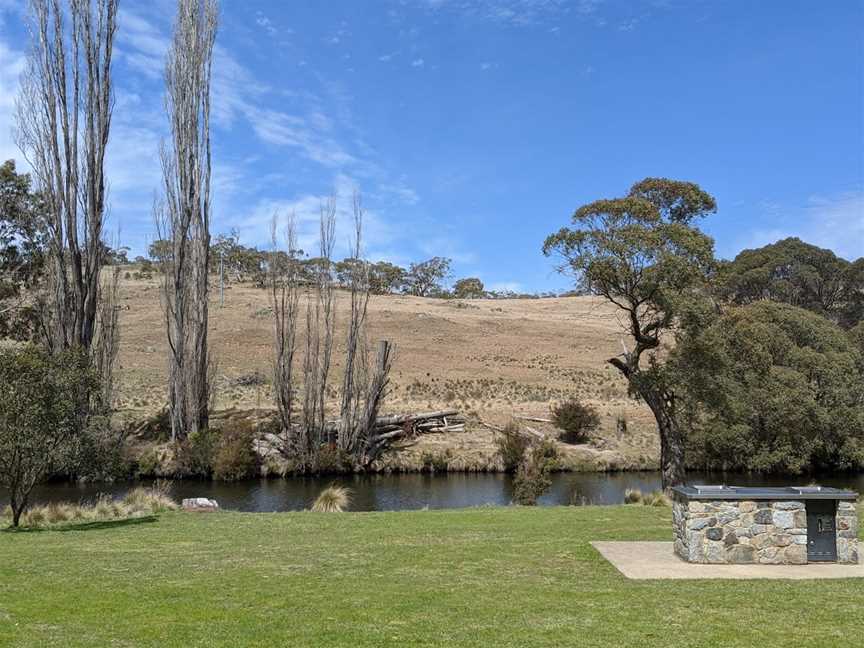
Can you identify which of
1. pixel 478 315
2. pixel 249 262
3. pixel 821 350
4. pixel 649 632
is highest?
pixel 249 262

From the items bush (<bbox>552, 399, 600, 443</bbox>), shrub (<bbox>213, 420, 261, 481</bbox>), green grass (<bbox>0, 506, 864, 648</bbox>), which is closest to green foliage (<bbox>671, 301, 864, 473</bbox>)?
bush (<bbox>552, 399, 600, 443</bbox>)

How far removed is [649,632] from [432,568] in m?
3.89

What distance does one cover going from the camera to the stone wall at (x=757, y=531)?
10445 millimetres

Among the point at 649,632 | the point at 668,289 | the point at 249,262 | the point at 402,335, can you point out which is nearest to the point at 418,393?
the point at 402,335

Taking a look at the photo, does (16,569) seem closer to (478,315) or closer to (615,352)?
(615,352)

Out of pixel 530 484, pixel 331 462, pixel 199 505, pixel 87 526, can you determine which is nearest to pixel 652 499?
pixel 530 484

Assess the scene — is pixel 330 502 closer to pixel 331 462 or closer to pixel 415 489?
pixel 415 489

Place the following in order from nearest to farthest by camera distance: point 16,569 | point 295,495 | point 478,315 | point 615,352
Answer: point 16,569, point 295,495, point 615,352, point 478,315

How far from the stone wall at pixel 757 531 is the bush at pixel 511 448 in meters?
21.5

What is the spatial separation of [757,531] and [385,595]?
529 centimetres

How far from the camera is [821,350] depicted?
Result: 108ft

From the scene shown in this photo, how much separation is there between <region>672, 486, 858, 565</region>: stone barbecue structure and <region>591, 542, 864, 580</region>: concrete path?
0.58ft

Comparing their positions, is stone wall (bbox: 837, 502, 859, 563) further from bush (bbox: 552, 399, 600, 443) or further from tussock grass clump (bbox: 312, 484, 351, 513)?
bush (bbox: 552, 399, 600, 443)

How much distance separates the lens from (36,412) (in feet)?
46.1
